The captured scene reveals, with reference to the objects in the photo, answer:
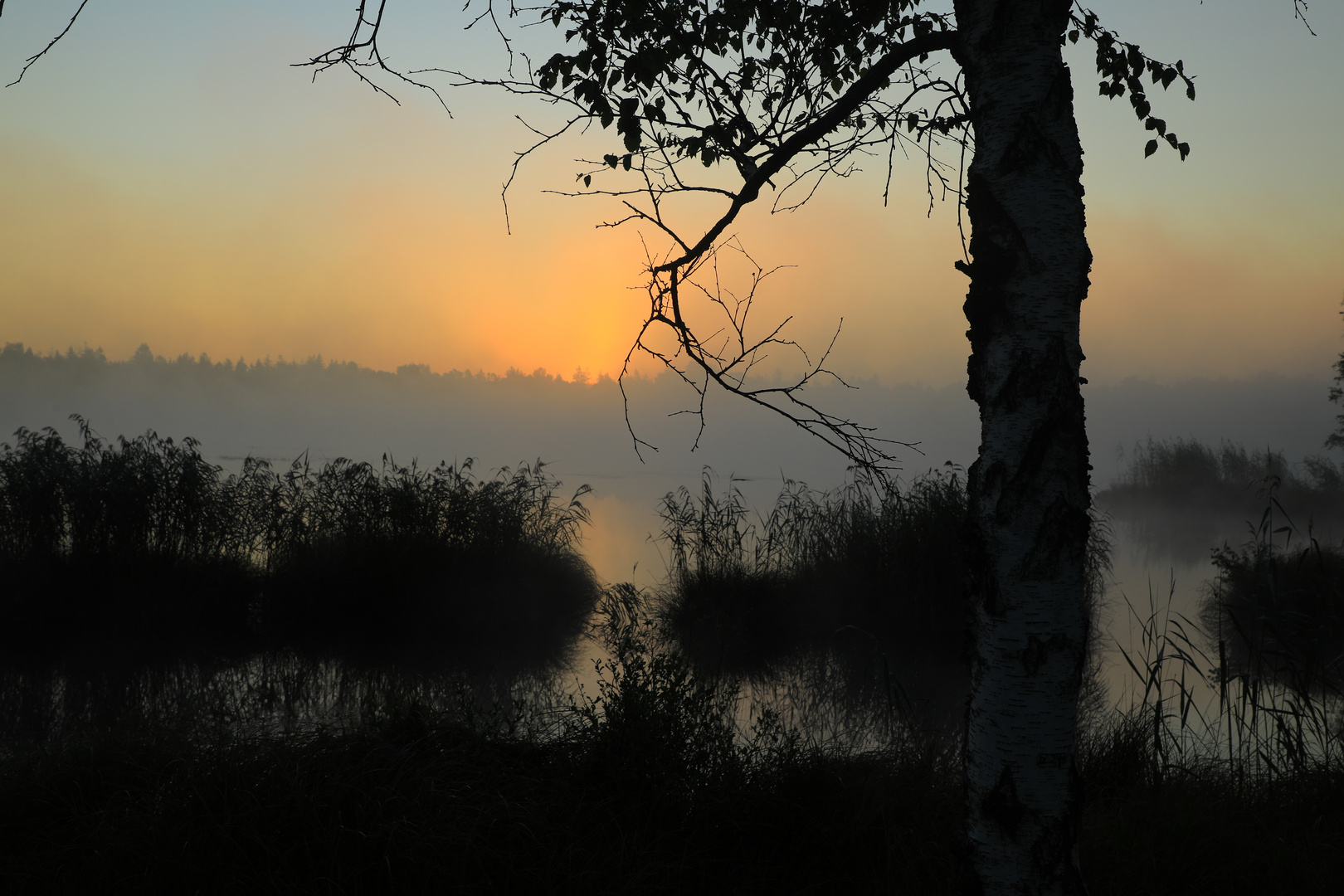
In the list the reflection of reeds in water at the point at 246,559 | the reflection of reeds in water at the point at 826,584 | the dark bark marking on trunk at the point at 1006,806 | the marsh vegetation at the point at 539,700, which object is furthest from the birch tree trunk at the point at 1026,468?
the reflection of reeds in water at the point at 246,559

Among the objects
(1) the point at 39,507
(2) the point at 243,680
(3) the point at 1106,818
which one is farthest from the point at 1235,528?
(1) the point at 39,507

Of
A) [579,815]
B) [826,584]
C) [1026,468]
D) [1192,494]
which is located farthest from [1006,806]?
[1192,494]

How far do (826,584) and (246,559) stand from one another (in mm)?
6576

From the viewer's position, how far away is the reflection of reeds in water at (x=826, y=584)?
752cm

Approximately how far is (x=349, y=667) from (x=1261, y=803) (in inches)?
266

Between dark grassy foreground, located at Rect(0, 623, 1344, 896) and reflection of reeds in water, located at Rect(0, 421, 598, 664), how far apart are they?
4.34 metres

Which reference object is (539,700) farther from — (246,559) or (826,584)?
(246,559)

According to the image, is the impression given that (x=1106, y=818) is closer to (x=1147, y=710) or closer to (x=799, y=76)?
(x=1147, y=710)

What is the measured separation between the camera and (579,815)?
2.97 metres

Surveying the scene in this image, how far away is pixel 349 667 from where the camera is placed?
7.11 meters

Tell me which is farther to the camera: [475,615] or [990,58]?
[475,615]

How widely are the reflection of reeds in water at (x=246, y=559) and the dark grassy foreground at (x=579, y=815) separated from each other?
14.2 ft

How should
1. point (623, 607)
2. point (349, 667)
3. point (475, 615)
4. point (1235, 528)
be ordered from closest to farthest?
point (349, 667)
point (475, 615)
point (623, 607)
point (1235, 528)

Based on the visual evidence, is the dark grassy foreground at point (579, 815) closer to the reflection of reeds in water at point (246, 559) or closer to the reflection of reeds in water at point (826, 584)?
the reflection of reeds in water at point (826, 584)
